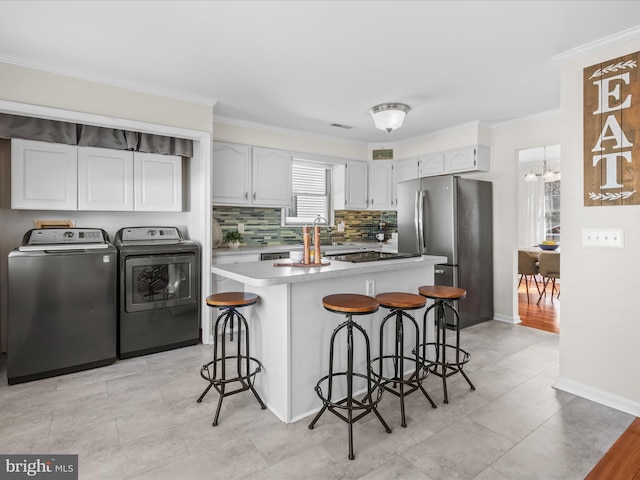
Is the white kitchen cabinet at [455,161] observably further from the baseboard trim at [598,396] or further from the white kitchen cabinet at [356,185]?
the baseboard trim at [598,396]

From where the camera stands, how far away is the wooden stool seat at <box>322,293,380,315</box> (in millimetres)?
1987

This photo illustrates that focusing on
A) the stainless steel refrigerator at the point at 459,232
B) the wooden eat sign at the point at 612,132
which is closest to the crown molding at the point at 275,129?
the stainless steel refrigerator at the point at 459,232

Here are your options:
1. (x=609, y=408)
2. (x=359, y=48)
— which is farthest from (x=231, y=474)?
(x=359, y=48)

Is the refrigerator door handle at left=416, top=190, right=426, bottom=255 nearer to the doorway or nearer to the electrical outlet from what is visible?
the electrical outlet

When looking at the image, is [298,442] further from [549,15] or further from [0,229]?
[0,229]

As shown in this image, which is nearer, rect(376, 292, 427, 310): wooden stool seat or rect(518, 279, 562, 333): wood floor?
rect(376, 292, 427, 310): wooden stool seat

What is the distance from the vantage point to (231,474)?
177 cm

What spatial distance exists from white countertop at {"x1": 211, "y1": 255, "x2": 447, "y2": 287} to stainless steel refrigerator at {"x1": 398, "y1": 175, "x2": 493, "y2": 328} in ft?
5.13

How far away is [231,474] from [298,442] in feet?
1.34

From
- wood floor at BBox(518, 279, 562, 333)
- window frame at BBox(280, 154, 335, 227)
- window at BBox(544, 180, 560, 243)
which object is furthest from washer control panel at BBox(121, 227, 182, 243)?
window at BBox(544, 180, 560, 243)

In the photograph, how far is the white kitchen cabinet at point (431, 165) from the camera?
4.93m

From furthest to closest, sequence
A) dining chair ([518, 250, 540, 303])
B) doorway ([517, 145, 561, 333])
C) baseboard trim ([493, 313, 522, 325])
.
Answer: doorway ([517, 145, 561, 333])
dining chair ([518, 250, 540, 303])
baseboard trim ([493, 313, 522, 325])

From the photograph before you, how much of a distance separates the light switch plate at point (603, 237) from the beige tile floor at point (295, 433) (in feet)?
3.67
